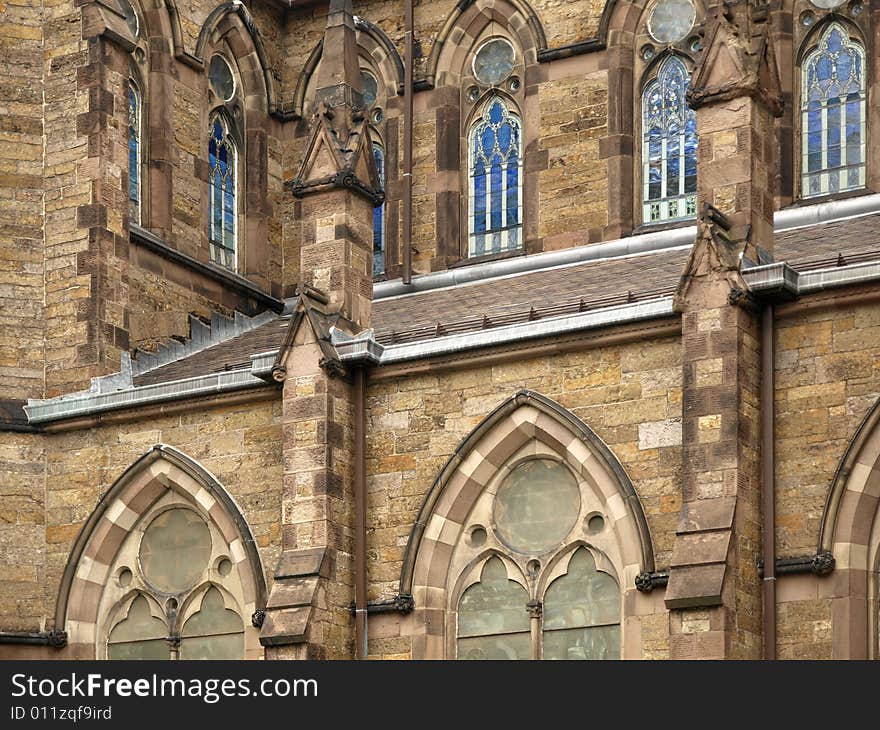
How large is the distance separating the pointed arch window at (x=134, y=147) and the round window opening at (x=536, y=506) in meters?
7.45

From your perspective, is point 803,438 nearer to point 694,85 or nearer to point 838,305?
point 838,305

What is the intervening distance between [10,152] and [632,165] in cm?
782

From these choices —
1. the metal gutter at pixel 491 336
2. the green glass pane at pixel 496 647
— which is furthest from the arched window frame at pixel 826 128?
the green glass pane at pixel 496 647

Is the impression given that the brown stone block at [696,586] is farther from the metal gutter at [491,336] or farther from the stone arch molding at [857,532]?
the metal gutter at [491,336]

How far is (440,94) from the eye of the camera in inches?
1428

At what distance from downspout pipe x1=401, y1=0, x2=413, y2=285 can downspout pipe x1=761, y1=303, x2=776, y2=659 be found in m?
8.53

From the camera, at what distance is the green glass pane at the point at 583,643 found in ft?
95.4

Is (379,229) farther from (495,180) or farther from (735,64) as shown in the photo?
(735,64)

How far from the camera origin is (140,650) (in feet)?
105

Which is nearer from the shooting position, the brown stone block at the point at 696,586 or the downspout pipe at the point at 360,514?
the brown stone block at the point at 696,586

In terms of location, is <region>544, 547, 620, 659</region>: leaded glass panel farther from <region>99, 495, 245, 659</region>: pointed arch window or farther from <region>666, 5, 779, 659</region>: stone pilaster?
<region>99, 495, 245, 659</region>: pointed arch window

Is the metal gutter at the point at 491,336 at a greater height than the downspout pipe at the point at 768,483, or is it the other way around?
the metal gutter at the point at 491,336

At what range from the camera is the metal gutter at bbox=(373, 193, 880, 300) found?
107 ft
